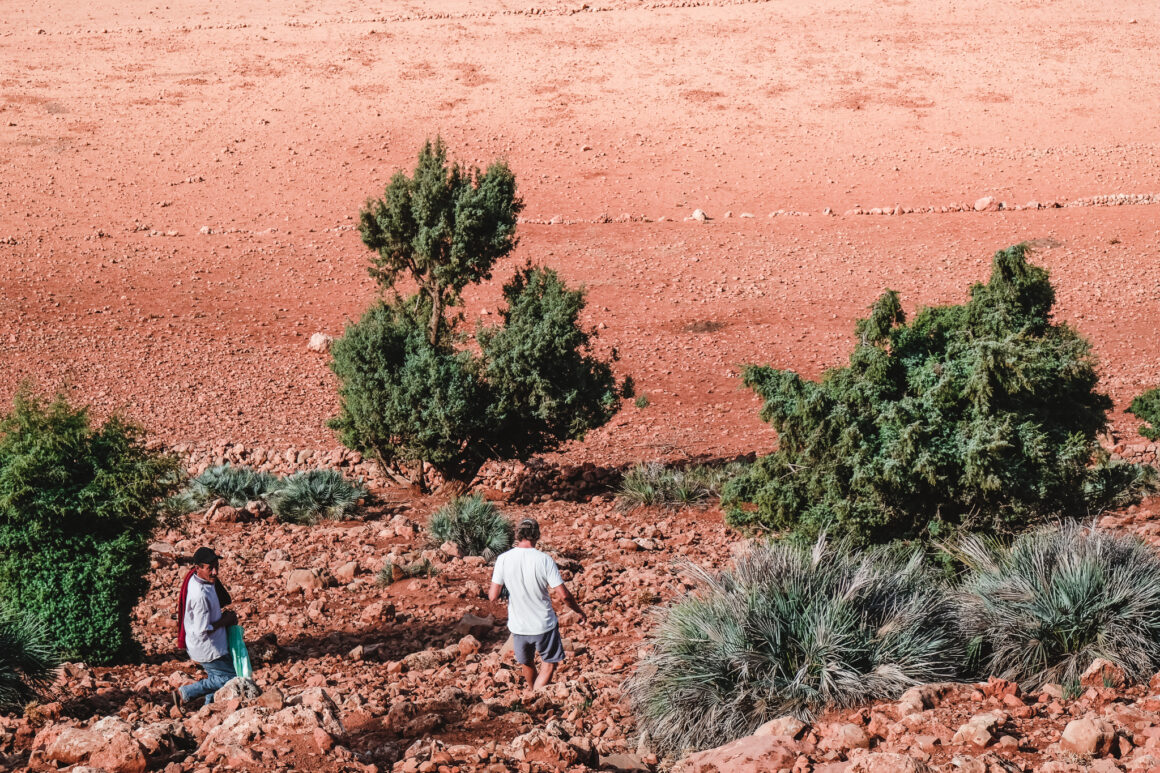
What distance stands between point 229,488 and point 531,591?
720 cm

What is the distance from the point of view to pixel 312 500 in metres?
12.8

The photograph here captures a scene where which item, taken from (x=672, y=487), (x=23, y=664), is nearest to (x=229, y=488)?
(x=672, y=487)

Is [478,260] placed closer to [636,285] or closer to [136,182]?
[636,285]

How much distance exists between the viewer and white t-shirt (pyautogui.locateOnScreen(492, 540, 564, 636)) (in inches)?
275

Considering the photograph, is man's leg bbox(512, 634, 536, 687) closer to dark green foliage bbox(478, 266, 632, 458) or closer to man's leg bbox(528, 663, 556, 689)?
man's leg bbox(528, 663, 556, 689)

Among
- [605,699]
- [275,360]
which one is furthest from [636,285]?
[605,699]

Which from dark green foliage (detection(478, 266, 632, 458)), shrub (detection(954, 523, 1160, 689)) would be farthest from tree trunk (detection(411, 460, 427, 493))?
shrub (detection(954, 523, 1160, 689))

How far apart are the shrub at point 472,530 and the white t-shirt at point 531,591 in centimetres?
391

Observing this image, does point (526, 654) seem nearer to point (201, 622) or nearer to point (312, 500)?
point (201, 622)

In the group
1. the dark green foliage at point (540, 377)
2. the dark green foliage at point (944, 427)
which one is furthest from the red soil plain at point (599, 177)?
the dark green foliage at point (944, 427)

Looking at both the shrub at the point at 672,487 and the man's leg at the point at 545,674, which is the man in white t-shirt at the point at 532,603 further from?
the shrub at the point at 672,487

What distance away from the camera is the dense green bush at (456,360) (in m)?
13.6

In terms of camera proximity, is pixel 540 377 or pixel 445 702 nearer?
pixel 445 702

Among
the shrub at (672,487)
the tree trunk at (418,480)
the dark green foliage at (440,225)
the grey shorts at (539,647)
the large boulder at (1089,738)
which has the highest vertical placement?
the dark green foliage at (440,225)
